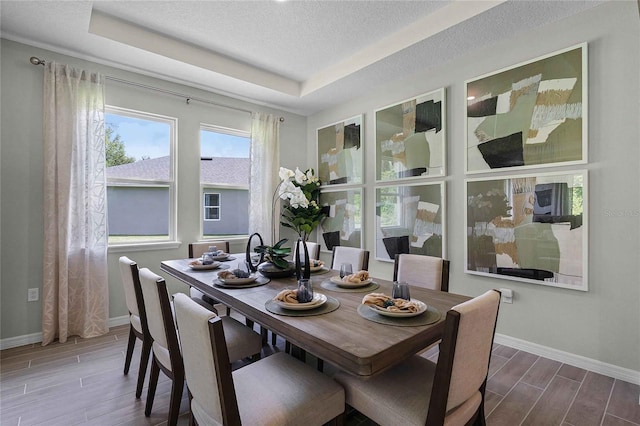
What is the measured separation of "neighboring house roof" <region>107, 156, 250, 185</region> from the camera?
3348 millimetres

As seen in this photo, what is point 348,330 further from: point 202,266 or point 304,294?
point 202,266

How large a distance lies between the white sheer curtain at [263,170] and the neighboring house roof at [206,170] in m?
0.19

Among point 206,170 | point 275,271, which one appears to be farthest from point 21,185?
point 275,271

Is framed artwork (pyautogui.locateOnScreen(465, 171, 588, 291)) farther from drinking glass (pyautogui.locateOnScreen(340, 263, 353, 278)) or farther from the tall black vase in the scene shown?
the tall black vase

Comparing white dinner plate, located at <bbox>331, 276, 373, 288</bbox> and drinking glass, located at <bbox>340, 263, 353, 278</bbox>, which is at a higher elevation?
drinking glass, located at <bbox>340, 263, 353, 278</bbox>

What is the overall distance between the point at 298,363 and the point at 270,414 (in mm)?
347

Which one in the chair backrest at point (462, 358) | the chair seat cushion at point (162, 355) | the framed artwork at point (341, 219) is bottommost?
the chair seat cushion at point (162, 355)

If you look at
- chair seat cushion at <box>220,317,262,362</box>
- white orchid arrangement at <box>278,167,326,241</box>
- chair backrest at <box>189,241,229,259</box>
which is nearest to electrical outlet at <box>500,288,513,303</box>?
chair seat cushion at <box>220,317,262,362</box>

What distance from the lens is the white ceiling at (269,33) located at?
2.38 meters

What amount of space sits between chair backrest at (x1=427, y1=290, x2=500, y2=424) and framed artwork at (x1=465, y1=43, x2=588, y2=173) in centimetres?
186

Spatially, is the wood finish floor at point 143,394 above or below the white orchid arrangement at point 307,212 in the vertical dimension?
below

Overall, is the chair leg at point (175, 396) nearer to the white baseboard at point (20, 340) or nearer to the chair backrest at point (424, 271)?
the chair backrest at point (424, 271)

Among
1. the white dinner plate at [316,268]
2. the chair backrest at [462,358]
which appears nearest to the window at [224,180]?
the white dinner plate at [316,268]

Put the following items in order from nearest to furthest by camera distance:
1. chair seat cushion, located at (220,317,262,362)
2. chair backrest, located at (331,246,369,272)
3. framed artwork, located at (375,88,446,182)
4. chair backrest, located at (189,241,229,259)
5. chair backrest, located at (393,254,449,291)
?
chair seat cushion, located at (220,317,262,362) → chair backrest, located at (393,254,449,291) → chair backrest, located at (331,246,369,272) → chair backrest, located at (189,241,229,259) → framed artwork, located at (375,88,446,182)
